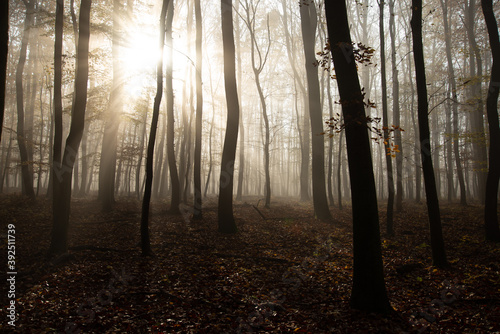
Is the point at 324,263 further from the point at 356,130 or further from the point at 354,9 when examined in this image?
the point at 354,9

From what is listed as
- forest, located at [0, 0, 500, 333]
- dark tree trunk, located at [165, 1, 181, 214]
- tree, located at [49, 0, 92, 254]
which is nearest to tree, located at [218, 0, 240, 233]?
forest, located at [0, 0, 500, 333]

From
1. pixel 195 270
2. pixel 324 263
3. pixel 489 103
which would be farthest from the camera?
pixel 489 103

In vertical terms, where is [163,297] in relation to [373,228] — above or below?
below

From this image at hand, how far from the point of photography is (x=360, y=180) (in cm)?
442

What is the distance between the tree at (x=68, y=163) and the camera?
7.25 meters

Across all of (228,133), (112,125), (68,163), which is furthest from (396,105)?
(68,163)

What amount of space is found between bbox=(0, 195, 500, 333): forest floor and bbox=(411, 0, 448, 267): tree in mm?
497

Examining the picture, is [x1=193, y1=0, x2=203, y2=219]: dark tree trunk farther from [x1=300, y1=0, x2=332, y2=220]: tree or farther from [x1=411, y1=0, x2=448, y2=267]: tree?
[x1=411, y1=0, x2=448, y2=267]: tree

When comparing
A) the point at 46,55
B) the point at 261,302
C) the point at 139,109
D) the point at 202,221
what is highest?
the point at 46,55

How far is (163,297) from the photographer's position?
17.3ft

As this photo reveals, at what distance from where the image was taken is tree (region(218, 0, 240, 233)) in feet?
33.2

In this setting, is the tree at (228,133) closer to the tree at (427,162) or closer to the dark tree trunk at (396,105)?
the tree at (427,162)

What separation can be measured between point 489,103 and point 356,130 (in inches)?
264

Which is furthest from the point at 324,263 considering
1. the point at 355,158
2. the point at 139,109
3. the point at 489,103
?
the point at 139,109
